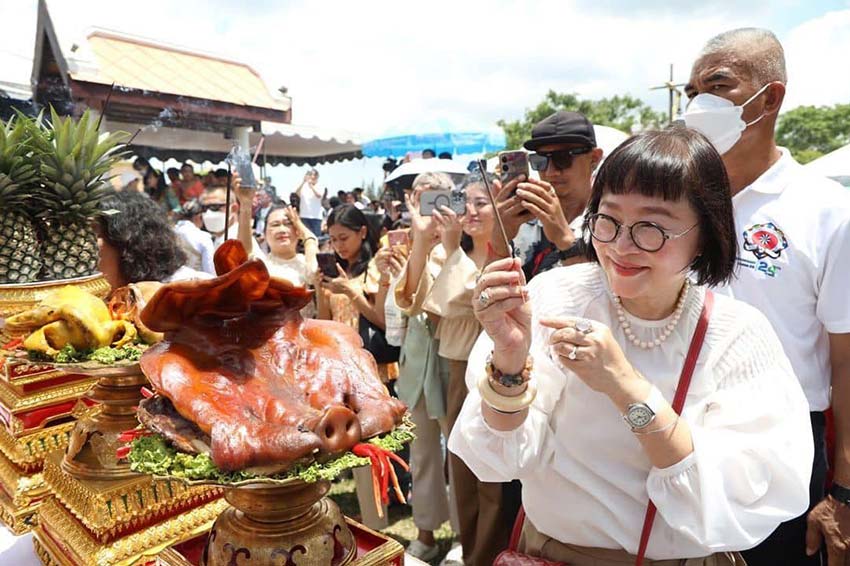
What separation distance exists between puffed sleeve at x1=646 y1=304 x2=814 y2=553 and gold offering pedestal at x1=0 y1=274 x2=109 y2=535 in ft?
5.77

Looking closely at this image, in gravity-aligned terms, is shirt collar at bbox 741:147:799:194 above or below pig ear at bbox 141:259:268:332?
above

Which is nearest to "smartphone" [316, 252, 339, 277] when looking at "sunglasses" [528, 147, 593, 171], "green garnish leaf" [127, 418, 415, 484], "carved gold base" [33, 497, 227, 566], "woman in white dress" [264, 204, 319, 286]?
"woman in white dress" [264, 204, 319, 286]

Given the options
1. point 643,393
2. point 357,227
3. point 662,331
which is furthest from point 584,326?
point 357,227

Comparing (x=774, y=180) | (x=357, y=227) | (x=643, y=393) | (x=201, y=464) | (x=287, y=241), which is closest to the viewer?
(x=201, y=464)

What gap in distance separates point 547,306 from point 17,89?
6.14 metres

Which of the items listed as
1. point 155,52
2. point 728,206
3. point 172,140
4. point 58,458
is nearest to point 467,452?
point 728,206

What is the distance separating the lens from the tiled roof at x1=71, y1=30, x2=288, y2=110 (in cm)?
868

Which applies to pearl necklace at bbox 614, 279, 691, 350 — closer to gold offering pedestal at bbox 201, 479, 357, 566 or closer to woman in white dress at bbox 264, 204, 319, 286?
gold offering pedestal at bbox 201, 479, 357, 566

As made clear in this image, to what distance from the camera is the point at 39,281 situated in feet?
6.35

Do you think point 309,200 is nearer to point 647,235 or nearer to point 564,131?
point 564,131

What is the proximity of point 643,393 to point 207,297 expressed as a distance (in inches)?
34.8

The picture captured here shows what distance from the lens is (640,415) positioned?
1.13 m

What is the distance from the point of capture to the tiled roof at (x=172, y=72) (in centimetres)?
868

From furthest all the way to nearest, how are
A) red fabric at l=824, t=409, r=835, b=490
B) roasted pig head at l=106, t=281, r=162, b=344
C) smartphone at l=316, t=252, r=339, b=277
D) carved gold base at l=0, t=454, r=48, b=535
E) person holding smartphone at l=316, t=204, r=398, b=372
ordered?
smartphone at l=316, t=252, r=339, b=277, person holding smartphone at l=316, t=204, r=398, b=372, red fabric at l=824, t=409, r=835, b=490, carved gold base at l=0, t=454, r=48, b=535, roasted pig head at l=106, t=281, r=162, b=344
